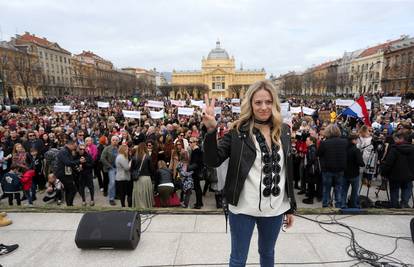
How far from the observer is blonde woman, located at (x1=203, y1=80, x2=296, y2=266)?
220 cm

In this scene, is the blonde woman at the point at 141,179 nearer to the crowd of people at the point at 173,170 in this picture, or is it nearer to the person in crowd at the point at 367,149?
the crowd of people at the point at 173,170

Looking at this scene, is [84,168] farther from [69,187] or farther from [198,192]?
[198,192]

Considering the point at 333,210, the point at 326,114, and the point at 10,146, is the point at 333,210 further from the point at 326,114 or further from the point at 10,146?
the point at 326,114

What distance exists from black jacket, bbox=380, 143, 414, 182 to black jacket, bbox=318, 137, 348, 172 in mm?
1045

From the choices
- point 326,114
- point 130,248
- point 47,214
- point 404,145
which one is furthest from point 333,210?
point 326,114

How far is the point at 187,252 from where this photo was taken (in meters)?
3.64

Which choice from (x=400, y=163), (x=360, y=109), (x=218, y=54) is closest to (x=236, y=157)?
(x=400, y=163)

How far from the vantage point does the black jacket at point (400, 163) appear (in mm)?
5734

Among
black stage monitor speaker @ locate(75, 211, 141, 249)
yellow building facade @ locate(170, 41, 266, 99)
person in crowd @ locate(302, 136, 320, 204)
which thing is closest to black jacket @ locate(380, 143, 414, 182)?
person in crowd @ locate(302, 136, 320, 204)

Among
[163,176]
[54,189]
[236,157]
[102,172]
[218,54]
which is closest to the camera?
[236,157]

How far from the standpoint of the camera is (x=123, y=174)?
21.5 ft

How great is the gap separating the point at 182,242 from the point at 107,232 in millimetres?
1091

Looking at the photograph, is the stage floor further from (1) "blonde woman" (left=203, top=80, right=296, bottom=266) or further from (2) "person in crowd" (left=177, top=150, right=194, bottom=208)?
(2) "person in crowd" (left=177, top=150, right=194, bottom=208)

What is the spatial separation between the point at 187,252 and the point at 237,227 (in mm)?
1630
